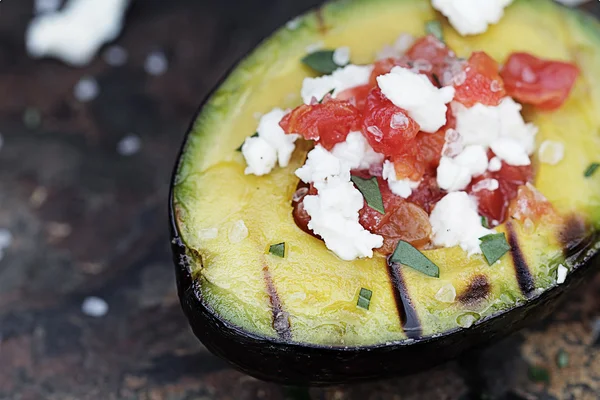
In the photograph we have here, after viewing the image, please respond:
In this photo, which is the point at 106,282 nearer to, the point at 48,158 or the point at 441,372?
the point at 48,158

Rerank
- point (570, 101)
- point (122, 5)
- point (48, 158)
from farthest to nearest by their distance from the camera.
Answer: point (122, 5) < point (48, 158) < point (570, 101)

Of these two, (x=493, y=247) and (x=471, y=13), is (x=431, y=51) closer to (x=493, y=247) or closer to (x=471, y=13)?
(x=471, y=13)

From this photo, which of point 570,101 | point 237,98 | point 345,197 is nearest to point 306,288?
point 345,197

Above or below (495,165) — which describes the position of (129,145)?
below

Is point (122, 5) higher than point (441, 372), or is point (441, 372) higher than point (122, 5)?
point (122, 5)

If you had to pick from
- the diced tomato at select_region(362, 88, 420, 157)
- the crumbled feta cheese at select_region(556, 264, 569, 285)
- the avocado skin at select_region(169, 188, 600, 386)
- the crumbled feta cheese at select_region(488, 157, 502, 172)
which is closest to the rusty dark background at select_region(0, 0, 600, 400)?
the avocado skin at select_region(169, 188, 600, 386)

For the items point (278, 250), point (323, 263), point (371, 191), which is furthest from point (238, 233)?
point (371, 191)
